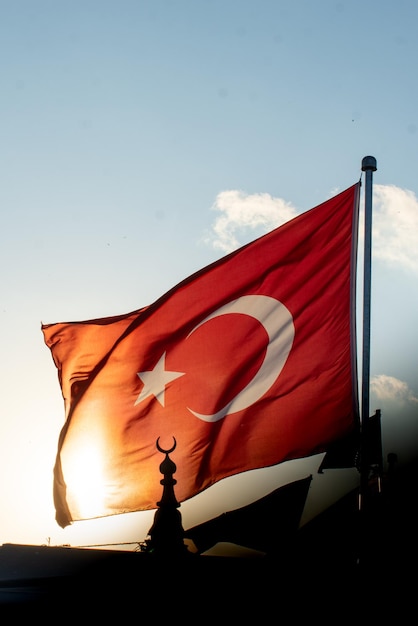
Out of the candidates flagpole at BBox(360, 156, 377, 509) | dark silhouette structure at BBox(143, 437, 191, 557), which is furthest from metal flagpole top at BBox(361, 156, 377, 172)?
dark silhouette structure at BBox(143, 437, 191, 557)

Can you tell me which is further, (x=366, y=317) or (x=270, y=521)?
(x=270, y=521)

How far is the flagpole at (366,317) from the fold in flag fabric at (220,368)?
1.38 ft

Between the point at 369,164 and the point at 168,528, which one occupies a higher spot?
the point at 369,164

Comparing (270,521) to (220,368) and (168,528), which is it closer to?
(168,528)

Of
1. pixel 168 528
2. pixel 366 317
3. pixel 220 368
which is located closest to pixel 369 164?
pixel 366 317

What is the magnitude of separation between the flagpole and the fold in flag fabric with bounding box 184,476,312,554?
215 centimetres

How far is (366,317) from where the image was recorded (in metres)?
8.58

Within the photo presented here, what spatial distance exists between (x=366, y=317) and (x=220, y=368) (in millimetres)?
2105

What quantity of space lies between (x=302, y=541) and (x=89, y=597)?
359 centimetres

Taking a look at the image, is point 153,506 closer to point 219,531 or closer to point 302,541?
point 219,531

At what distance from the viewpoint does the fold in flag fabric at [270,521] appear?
10742 millimetres

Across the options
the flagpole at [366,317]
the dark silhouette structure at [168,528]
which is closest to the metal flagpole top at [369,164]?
the flagpole at [366,317]

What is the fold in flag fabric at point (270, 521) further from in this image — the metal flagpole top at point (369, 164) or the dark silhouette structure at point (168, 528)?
the metal flagpole top at point (369, 164)

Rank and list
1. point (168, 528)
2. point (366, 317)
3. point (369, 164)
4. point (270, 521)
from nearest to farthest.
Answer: point (366, 317) → point (369, 164) → point (168, 528) → point (270, 521)
